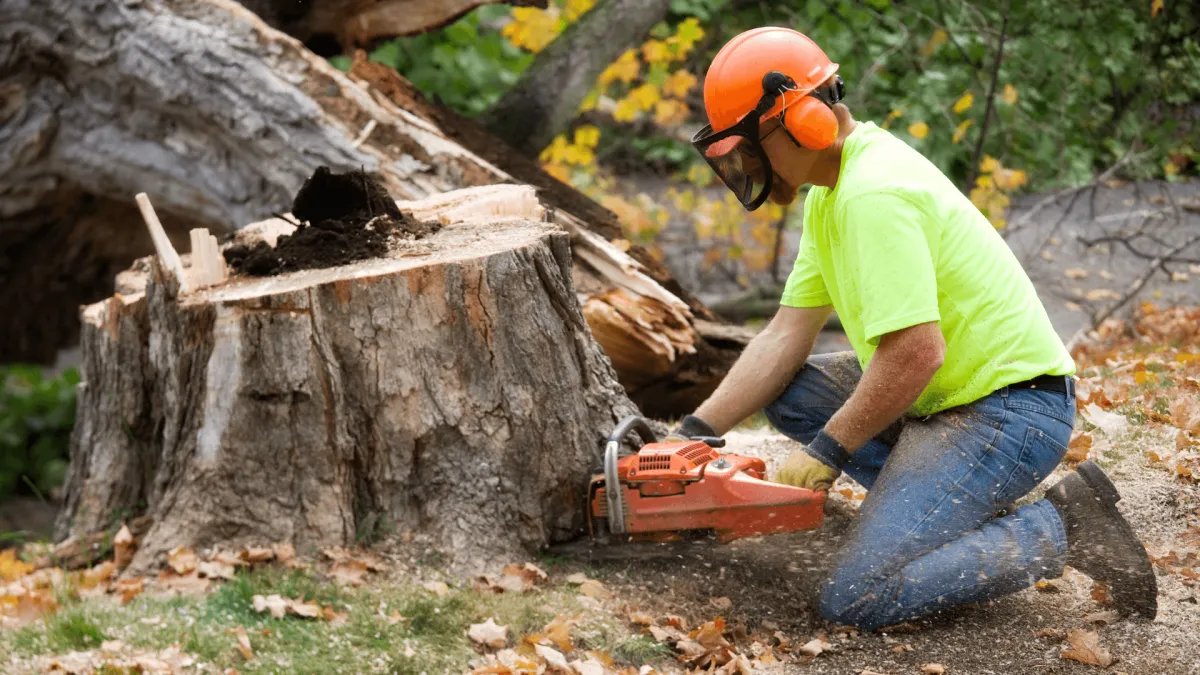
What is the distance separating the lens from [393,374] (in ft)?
11.1

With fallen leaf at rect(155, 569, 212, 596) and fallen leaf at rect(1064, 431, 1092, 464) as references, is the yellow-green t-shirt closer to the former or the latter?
fallen leaf at rect(1064, 431, 1092, 464)

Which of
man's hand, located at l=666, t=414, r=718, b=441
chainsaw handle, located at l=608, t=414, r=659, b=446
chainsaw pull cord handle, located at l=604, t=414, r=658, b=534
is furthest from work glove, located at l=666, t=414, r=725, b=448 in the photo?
chainsaw pull cord handle, located at l=604, t=414, r=658, b=534

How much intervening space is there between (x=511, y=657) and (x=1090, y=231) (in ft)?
25.5

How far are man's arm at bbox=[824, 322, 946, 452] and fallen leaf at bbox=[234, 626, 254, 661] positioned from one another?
1.69m

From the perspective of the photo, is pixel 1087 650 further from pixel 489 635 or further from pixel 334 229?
pixel 334 229

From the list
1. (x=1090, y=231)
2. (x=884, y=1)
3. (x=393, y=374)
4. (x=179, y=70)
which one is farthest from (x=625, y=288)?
(x=1090, y=231)

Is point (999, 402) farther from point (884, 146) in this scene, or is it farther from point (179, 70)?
point (179, 70)

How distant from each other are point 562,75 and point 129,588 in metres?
4.33

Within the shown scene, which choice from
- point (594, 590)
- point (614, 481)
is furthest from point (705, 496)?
point (594, 590)

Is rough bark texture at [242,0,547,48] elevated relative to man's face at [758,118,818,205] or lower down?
elevated

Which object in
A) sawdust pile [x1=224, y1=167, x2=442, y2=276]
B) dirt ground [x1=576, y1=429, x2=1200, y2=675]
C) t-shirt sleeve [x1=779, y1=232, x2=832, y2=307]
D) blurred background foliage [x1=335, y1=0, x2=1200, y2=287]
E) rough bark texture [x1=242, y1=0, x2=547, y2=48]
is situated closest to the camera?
dirt ground [x1=576, y1=429, x2=1200, y2=675]

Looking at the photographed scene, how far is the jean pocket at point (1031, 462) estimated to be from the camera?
3111 millimetres

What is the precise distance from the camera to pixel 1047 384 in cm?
317

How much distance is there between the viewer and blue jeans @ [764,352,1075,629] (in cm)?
304
